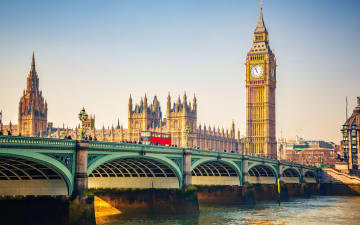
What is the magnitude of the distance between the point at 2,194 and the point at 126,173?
1707 cm

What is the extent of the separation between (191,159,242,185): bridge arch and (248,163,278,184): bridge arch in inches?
361

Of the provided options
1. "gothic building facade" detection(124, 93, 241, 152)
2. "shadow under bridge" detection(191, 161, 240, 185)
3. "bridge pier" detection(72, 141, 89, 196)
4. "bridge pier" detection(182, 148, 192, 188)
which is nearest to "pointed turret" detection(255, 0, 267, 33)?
"gothic building facade" detection(124, 93, 241, 152)

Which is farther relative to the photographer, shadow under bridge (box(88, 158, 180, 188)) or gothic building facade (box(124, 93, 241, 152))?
gothic building facade (box(124, 93, 241, 152))

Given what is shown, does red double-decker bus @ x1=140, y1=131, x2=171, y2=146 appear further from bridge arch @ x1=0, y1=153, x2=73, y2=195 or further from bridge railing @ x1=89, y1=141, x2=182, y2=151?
bridge arch @ x1=0, y1=153, x2=73, y2=195

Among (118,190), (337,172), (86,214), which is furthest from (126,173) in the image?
(337,172)

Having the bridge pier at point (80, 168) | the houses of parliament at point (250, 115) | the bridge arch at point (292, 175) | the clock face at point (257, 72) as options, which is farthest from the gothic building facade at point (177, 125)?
the bridge pier at point (80, 168)

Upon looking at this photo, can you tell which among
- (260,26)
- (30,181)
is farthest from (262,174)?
(260,26)

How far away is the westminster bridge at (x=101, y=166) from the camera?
37.7m

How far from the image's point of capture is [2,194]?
40344 millimetres

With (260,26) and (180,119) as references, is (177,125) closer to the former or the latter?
(180,119)

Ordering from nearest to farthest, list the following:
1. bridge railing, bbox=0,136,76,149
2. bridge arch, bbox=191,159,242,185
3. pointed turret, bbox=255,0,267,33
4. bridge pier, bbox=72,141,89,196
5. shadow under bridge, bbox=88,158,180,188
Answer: bridge railing, bbox=0,136,76,149
bridge pier, bbox=72,141,89,196
shadow under bridge, bbox=88,158,180,188
bridge arch, bbox=191,159,242,185
pointed turret, bbox=255,0,267,33

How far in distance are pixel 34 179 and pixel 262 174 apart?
165 feet

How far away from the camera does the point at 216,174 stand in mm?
71875

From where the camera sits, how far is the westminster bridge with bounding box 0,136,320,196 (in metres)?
37.7
